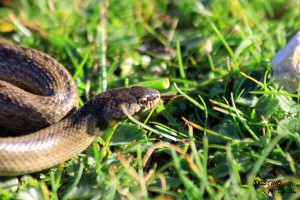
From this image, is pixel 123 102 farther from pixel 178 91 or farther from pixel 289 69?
pixel 289 69

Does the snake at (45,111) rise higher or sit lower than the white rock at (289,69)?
higher

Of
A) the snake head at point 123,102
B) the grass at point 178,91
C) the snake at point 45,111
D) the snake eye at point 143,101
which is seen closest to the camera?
the grass at point 178,91

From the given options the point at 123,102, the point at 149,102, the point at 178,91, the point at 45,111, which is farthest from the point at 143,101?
the point at 45,111

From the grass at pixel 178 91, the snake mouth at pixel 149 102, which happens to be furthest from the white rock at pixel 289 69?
the snake mouth at pixel 149 102

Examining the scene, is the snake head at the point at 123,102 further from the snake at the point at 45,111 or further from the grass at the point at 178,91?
Result: the grass at the point at 178,91

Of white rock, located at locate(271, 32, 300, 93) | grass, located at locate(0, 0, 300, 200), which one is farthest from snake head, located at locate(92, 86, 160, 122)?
white rock, located at locate(271, 32, 300, 93)

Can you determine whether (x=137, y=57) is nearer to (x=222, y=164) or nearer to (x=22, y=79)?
(x=22, y=79)
